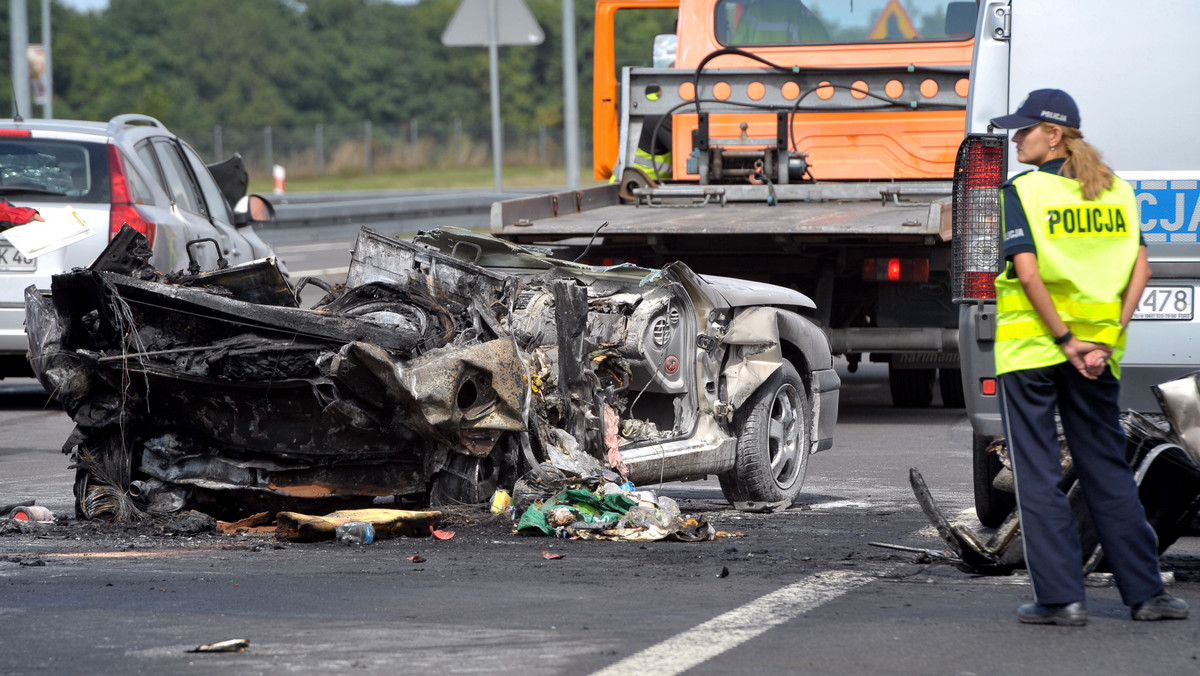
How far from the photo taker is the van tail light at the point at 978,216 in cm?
567

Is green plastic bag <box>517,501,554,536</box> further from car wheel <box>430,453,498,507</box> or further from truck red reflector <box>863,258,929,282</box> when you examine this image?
truck red reflector <box>863,258,929,282</box>

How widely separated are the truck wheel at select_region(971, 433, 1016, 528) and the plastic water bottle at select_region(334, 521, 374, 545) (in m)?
2.44

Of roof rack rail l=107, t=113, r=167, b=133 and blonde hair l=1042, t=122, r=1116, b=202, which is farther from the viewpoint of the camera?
roof rack rail l=107, t=113, r=167, b=133

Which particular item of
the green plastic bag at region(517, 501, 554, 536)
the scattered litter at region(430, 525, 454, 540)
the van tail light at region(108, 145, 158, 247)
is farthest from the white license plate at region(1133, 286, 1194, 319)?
the van tail light at region(108, 145, 158, 247)

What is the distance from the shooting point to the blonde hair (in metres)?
4.66

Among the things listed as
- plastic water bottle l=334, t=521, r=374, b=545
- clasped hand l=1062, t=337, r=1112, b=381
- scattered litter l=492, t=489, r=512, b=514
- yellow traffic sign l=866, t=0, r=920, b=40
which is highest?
yellow traffic sign l=866, t=0, r=920, b=40

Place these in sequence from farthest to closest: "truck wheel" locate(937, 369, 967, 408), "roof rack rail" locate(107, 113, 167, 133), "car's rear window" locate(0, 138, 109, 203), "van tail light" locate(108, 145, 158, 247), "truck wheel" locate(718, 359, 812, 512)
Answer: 1. "truck wheel" locate(937, 369, 967, 408)
2. "roof rack rail" locate(107, 113, 167, 133)
3. "car's rear window" locate(0, 138, 109, 203)
4. "van tail light" locate(108, 145, 158, 247)
5. "truck wheel" locate(718, 359, 812, 512)

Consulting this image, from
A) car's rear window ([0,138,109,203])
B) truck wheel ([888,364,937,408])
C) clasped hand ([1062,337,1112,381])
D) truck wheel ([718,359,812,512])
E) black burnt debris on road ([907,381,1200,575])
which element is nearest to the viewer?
clasped hand ([1062,337,1112,381])

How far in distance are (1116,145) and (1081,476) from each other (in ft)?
5.16

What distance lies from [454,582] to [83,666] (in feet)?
4.59

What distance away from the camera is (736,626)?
455cm

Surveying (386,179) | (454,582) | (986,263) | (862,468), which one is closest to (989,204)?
(986,263)

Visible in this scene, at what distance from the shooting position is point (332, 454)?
6160mm

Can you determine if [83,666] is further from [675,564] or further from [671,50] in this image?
[671,50]
